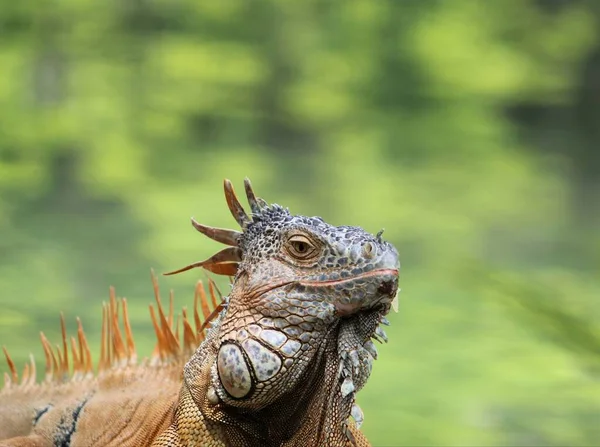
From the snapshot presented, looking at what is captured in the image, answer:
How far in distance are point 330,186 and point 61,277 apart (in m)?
3.90

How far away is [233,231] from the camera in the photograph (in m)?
2.58

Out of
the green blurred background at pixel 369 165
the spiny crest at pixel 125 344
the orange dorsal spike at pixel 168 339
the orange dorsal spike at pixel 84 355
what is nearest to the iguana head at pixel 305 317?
the spiny crest at pixel 125 344

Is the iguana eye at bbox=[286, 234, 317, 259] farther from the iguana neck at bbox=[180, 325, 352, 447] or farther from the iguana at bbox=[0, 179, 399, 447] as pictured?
the iguana neck at bbox=[180, 325, 352, 447]

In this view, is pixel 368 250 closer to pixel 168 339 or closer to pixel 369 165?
pixel 168 339

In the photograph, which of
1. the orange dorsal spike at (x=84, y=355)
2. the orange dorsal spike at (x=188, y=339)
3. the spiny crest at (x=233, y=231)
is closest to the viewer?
the spiny crest at (x=233, y=231)

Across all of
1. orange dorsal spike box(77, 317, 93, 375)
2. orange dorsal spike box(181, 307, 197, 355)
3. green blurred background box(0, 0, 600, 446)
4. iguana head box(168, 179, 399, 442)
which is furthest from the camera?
green blurred background box(0, 0, 600, 446)

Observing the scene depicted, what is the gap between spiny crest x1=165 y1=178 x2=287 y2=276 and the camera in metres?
2.56

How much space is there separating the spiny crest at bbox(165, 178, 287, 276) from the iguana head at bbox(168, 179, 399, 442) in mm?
180

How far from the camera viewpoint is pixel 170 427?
8.40 ft

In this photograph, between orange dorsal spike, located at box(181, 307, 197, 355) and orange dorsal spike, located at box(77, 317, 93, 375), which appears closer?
orange dorsal spike, located at box(181, 307, 197, 355)

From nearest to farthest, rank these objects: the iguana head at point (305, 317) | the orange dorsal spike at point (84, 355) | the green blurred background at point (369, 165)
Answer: the iguana head at point (305, 317), the orange dorsal spike at point (84, 355), the green blurred background at point (369, 165)

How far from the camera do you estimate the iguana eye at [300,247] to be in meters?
2.38

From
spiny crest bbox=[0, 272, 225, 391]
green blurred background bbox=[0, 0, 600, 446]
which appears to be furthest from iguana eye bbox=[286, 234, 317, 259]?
green blurred background bbox=[0, 0, 600, 446]

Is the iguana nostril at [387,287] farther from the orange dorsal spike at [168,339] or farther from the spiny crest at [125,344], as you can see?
the orange dorsal spike at [168,339]
